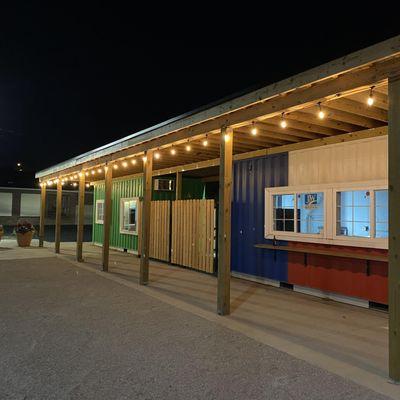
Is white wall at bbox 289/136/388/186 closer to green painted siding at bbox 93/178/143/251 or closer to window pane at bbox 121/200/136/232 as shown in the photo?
green painted siding at bbox 93/178/143/251

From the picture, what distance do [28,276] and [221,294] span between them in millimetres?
5034

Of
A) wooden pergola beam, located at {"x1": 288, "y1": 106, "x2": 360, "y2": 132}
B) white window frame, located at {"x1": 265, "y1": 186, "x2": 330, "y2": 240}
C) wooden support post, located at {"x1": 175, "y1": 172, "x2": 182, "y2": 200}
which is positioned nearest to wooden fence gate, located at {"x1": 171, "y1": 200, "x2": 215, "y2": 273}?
wooden support post, located at {"x1": 175, "y1": 172, "x2": 182, "y2": 200}

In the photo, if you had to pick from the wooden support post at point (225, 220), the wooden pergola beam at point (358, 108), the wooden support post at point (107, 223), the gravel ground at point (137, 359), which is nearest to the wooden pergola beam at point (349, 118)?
the wooden pergola beam at point (358, 108)

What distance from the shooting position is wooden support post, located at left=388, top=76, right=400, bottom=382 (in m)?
3.11

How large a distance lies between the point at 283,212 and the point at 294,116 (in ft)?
7.94

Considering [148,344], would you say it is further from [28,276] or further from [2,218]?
[2,218]

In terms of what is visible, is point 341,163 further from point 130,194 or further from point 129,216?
point 129,216

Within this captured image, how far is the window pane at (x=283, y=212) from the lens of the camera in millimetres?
6859

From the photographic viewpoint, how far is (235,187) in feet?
26.9

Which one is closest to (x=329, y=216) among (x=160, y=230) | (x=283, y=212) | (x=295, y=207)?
(x=295, y=207)

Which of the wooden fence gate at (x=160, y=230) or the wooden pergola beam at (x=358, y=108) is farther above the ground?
the wooden pergola beam at (x=358, y=108)

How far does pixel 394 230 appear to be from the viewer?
3162 mm

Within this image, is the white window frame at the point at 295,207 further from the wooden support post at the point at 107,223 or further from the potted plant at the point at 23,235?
the potted plant at the point at 23,235

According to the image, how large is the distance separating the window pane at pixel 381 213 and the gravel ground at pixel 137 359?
109 inches
